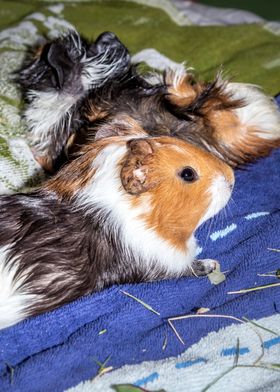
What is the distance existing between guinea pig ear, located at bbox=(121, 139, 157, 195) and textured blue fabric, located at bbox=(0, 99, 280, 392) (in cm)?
32

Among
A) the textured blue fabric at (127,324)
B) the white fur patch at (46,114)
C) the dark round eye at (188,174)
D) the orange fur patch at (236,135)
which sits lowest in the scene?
the textured blue fabric at (127,324)

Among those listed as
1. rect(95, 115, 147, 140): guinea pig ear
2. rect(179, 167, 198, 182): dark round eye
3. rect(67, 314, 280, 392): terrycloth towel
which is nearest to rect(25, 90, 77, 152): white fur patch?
rect(95, 115, 147, 140): guinea pig ear

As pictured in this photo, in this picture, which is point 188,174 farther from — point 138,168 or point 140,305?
point 140,305

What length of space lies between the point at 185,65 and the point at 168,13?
471 mm

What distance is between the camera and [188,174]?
5.18 ft

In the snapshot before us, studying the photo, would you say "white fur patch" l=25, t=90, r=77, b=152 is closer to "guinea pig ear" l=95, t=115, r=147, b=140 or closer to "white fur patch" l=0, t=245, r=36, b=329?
"guinea pig ear" l=95, t=115, r=147, b=140

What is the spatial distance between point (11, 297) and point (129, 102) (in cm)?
86

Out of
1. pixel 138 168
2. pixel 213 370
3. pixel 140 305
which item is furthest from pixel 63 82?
pixel 213 370

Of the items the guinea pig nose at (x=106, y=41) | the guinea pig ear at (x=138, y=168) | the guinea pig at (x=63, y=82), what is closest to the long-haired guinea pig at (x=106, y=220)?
the guinea pig ear at (x=138, y=168)

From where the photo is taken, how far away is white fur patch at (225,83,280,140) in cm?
226

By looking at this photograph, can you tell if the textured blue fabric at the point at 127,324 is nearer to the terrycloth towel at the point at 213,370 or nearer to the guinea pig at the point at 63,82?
the terrycloth towel at the point at 213,370

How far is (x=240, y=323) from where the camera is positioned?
1.61 m

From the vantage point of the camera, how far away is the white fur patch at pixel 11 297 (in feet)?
5.08

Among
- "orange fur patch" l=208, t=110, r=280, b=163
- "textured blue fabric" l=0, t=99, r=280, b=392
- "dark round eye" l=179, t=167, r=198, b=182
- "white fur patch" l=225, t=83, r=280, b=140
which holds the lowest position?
"textured blue fabric" l=0, t=99, r=280, b=392
